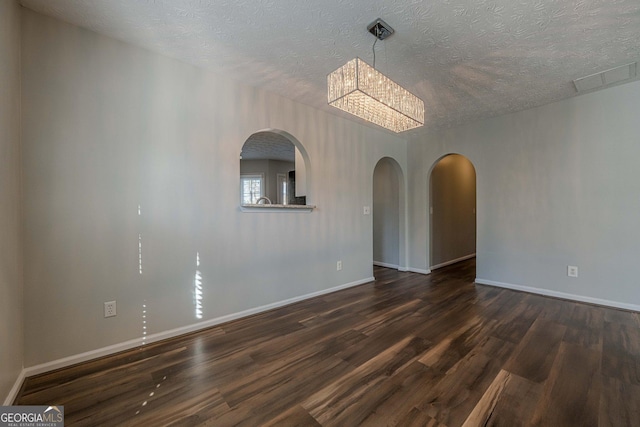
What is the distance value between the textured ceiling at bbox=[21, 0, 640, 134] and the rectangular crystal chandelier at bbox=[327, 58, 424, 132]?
0.41 m

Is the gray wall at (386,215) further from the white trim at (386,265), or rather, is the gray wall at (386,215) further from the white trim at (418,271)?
the white trim at (418,271)

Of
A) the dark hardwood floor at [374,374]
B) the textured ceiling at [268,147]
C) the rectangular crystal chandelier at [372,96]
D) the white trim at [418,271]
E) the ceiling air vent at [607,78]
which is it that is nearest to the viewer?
the dark hardwood floor at [374,374]

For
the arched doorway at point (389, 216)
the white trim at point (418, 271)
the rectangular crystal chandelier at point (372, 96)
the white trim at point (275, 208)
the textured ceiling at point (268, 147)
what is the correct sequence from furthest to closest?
the textured ceiling at point (268, 147), the arched doorway at point (389, 216), the white trim at point (418, 271), the white trim at point (275, 208), the rectangular crystal chandelier at point (372, 96)

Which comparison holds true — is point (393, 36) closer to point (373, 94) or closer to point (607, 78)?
point (373, 94)

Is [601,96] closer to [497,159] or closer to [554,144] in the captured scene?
[554,144]

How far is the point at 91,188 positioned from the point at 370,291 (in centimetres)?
312

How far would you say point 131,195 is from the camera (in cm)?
202

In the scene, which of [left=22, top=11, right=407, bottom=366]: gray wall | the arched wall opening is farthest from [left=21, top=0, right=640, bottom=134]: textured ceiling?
the arched wall opening

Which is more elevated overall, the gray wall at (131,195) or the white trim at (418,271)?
the gray wall at (131,195)

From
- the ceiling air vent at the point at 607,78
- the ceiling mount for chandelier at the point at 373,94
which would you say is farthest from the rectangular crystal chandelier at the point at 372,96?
the ceiling air vent at the point at 607,78

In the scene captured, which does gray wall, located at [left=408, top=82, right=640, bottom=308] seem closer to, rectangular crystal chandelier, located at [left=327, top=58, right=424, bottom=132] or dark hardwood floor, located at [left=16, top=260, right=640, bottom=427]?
dark hardwood floor, located at [left=16, top=260, right=640, bottom=427]

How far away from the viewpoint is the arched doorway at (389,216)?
470 centimetres

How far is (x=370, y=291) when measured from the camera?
3.49m

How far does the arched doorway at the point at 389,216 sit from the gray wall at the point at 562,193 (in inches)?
43.1
